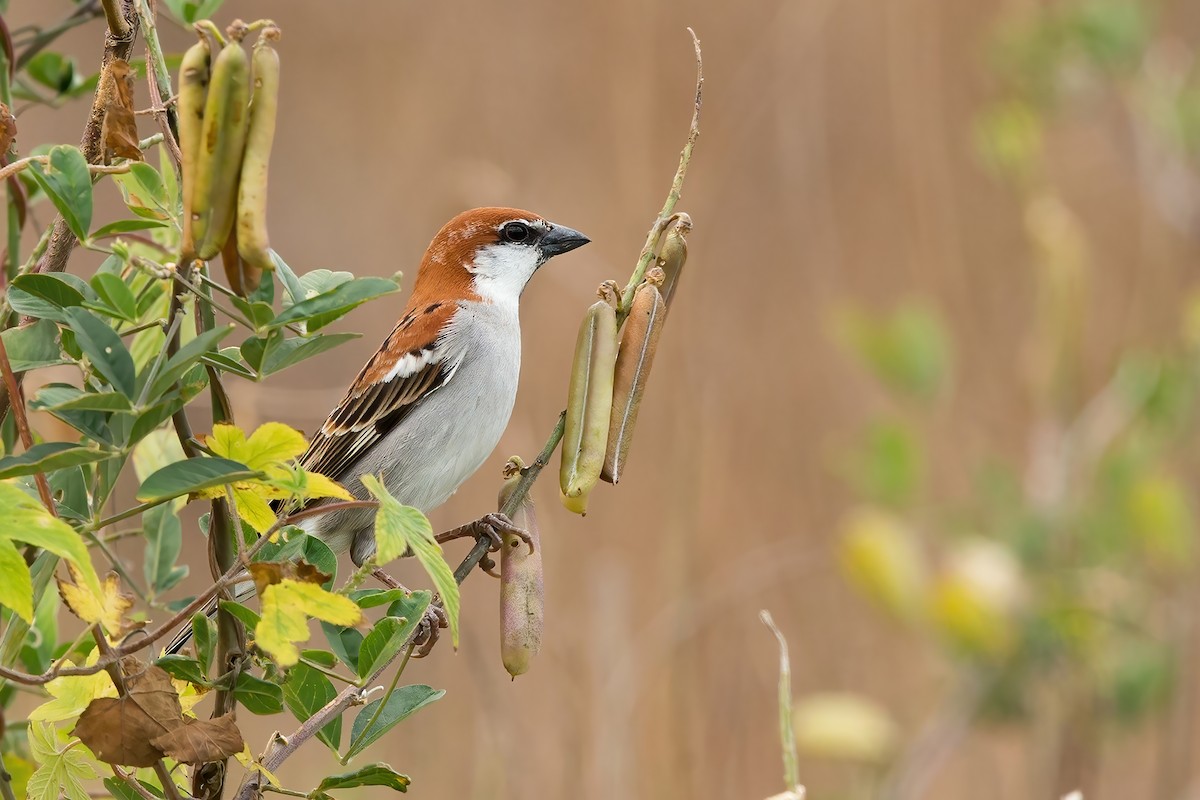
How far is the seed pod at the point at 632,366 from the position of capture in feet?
4.83

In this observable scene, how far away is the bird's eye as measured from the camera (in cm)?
321

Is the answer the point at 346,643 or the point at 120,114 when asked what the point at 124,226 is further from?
the point at 346,643

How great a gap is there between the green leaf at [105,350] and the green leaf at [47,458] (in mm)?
59

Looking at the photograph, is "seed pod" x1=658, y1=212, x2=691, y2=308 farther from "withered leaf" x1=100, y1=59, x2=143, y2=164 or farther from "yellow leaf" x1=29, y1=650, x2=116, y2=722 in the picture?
"yellow leaf" x1=29, y1=650, x2=116, y2=722

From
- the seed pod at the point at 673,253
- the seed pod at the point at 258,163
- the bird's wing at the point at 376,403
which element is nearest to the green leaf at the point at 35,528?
the seed pod at the point at 258,163

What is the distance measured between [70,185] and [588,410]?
590 millimetres

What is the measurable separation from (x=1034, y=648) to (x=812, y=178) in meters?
2.05

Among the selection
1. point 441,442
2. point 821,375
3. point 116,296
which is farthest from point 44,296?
point 821,375

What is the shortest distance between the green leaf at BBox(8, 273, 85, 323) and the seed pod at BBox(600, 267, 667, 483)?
600 millimetres

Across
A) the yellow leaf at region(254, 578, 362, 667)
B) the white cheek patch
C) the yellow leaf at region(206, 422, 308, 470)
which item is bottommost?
the yellow leaf at region(254, 578, 362, 667)

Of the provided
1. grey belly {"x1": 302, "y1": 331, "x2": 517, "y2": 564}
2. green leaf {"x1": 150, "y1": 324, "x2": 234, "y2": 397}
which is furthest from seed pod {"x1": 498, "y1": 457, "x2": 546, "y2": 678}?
grey belly {"x1": 302, "y1": 331, "x2": 517, "y2": 564}

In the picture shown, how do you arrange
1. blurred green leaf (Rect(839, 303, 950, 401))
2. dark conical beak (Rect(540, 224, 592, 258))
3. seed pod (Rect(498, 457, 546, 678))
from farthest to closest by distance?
1. blurred green leaf (Rect(839, 303, 950, 401))
2. dark conical beak (Rect(540, 224, 592, 258))
3. seed pod (Rect(498, 457, 546, 678))

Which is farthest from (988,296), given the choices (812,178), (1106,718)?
(1106,718)

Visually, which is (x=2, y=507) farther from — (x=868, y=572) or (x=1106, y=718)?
(x=1106, y=718)
